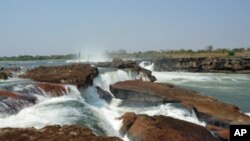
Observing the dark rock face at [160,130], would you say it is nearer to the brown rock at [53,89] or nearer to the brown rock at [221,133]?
the brown rock at [221,133]

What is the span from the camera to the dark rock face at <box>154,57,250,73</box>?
58.4 metres

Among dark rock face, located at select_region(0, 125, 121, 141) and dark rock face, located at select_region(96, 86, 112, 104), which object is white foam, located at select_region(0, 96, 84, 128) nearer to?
dark rock face, located at select_region(0, 125, 121, 141)

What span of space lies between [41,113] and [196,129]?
513 centimetres

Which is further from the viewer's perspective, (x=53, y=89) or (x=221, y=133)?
(x=53, y=89)

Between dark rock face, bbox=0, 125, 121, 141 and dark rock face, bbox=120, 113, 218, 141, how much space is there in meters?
1.87

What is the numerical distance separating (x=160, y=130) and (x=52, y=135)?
3.41 meters

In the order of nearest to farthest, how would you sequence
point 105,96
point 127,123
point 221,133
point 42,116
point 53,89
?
point 42,116 < point 127,123 < point 221,133 < point 53,89 < point 105,96

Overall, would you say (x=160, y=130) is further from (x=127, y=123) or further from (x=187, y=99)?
(x=187, y=99)

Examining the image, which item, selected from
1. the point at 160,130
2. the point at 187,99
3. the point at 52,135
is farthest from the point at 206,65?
the point at 52,135

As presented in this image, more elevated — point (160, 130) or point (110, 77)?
point (160, 130)

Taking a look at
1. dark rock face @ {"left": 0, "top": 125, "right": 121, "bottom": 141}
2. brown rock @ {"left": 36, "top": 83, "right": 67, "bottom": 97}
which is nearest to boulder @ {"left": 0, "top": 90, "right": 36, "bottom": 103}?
brown rock @ {"left": 36, "top": 83, "right": 67, "bottom": 97}

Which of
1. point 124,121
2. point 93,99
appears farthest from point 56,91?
point 124,121

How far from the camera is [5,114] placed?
11.4 m

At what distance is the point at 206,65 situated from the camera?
203 ft
